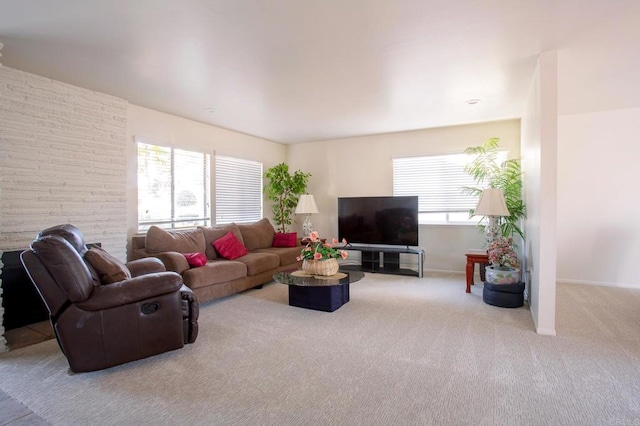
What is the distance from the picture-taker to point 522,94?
4.14 meters

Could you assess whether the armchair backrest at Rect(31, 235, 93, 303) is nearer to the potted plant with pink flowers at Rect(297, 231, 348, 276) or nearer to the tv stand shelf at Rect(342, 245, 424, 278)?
the potted plant with pink flowers at Rect(297, 231, 348, 276)

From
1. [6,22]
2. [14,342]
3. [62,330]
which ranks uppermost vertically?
[6,22]

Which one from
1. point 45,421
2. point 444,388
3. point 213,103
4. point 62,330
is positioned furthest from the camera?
point 213,103

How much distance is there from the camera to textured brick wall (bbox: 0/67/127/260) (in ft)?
10.9

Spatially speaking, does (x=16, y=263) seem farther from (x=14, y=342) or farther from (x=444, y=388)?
(x=444, y=388)

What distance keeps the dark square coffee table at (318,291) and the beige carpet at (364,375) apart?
0.18 metres

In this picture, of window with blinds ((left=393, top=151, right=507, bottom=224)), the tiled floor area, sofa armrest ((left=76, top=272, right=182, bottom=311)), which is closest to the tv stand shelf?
window with blinds ((left=393, top=151, right=507, bottom=224))

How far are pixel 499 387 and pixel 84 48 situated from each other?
422cm

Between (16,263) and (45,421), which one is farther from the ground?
(16,263)

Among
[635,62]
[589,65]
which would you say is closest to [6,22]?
[589,65]

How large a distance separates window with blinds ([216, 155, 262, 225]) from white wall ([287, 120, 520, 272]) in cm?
113

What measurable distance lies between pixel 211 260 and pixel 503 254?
12.7 ft

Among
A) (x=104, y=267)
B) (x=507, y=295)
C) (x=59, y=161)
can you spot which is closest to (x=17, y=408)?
(x=104, y=267)

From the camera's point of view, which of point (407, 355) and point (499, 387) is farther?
point (407, 355)
